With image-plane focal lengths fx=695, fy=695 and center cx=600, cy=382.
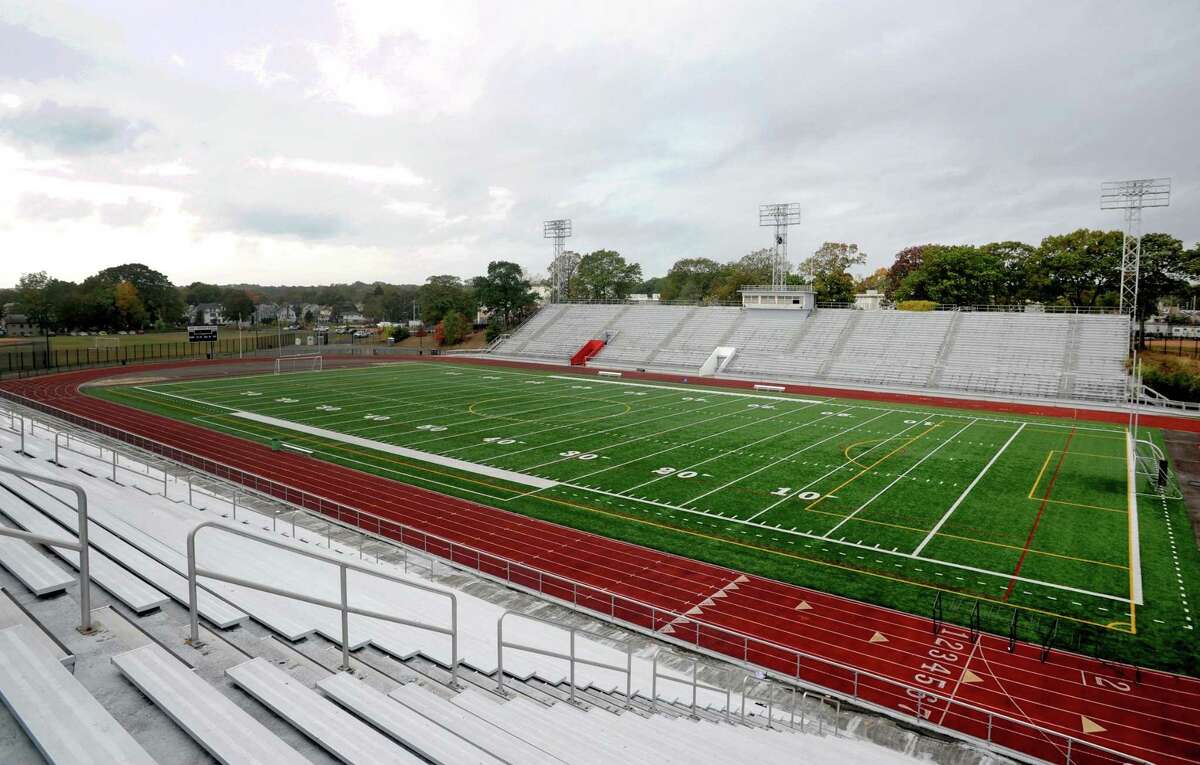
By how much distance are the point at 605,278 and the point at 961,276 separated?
4619cm

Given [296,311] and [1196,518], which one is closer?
[1196,518]

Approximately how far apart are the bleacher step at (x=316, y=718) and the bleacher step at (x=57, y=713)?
2.95 ft

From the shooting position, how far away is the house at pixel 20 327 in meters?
80.4

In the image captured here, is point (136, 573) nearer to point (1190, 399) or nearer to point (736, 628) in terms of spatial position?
point (736, 628)

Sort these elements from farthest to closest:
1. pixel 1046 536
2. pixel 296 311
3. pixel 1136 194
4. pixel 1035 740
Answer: pixel 296 311
pixel 1136 194
pixel 1046 536
pixel 1035 740

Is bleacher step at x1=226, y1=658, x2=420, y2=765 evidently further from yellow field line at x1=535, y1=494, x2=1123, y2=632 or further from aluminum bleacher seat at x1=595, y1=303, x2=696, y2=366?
aluminum bleacher seat at x1=595, y1=303, x2=696, y2=366

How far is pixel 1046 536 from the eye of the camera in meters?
17.0

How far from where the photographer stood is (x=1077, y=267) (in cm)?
5912

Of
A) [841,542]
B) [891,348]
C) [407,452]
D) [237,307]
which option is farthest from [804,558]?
[237,307]

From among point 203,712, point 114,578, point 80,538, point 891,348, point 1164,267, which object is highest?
point 1164,267

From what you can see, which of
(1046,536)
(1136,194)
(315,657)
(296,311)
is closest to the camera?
(315,657)

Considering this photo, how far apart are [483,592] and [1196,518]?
18899 mm

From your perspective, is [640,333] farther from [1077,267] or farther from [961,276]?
[1077,267]

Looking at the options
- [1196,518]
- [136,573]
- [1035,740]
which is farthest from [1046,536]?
[136,573]
